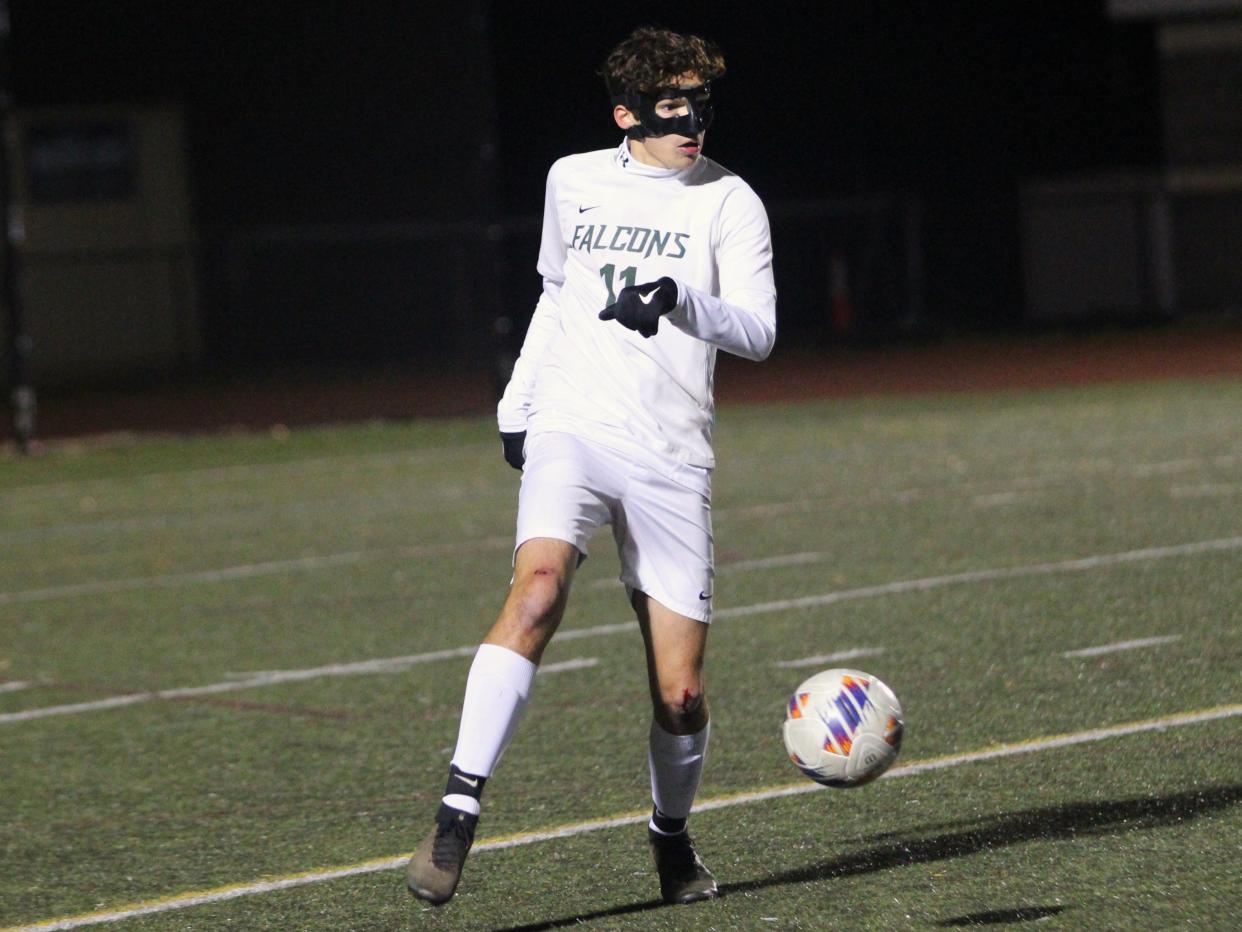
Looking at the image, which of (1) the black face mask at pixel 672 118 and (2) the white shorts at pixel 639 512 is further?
(1) the black face mask at pixel 672 118

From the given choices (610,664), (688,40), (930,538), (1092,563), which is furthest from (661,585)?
(930,538)

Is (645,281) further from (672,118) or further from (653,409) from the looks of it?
(672,118)

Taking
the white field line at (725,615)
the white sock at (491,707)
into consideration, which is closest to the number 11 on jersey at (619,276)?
the white sock at (491,707)

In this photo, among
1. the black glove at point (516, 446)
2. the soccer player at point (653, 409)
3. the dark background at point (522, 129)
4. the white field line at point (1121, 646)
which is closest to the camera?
the soccer player at point (653, 409)

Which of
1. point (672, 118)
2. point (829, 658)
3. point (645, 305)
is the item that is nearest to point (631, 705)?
point (829, 658)

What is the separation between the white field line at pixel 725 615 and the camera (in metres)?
8.25

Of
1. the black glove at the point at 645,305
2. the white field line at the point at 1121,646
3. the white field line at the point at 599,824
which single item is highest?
the black glove at the point at 645,305

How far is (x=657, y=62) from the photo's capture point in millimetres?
5035

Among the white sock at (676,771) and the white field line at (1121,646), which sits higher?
the white sock at (676,771)

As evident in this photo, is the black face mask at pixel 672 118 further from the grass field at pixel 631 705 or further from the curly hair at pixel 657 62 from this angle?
the grass field at pixel 631 705

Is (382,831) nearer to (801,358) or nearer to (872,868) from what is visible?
(872,868)

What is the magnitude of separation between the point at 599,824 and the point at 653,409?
1.42m

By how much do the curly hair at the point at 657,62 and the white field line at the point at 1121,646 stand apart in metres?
3.62

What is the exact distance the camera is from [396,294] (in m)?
33.5
